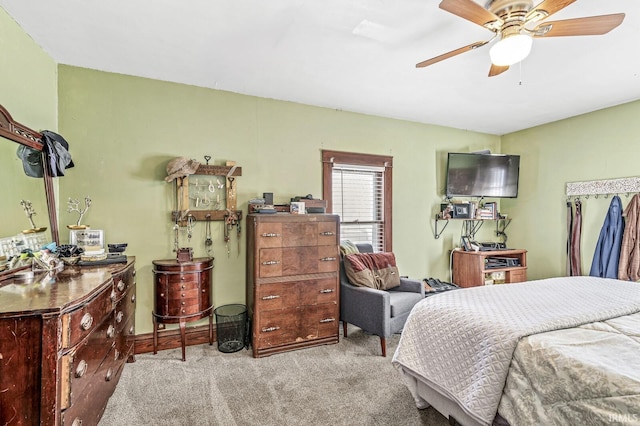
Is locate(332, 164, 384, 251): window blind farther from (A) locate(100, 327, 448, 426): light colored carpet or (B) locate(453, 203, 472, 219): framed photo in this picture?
(A) locate(100, 327, 448, 426): light colored carpet

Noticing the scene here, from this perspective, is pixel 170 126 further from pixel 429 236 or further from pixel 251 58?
pixel 429 236

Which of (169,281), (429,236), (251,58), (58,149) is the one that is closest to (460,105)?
(429,236)

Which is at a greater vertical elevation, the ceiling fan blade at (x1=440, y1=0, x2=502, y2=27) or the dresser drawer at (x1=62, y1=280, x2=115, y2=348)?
the ceiling fan blade at (x1=440, y1=0, x2=502, y2=27)

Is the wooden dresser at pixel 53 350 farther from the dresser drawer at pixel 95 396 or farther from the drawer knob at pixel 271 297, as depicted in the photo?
the drawer knob at pixel 271 297

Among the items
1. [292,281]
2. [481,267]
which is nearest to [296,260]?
[292,281]

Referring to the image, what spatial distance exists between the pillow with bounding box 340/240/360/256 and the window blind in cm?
38

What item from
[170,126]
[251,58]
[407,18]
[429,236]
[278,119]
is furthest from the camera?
[429,236]

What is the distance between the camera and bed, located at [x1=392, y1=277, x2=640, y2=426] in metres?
1.26

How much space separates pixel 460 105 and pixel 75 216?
13.9 ft

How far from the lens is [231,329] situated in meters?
3.20

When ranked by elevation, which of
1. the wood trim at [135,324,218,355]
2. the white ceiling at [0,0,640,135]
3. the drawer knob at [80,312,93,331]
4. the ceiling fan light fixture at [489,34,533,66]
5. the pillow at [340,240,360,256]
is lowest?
the wood trim at [135,324,218,355]

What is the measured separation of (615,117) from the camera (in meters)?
3.87

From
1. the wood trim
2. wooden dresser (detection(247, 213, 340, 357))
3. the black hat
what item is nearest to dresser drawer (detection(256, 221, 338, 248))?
wooden dresser (detection(247, 213, 340, 357))

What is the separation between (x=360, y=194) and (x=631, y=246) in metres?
3.09
